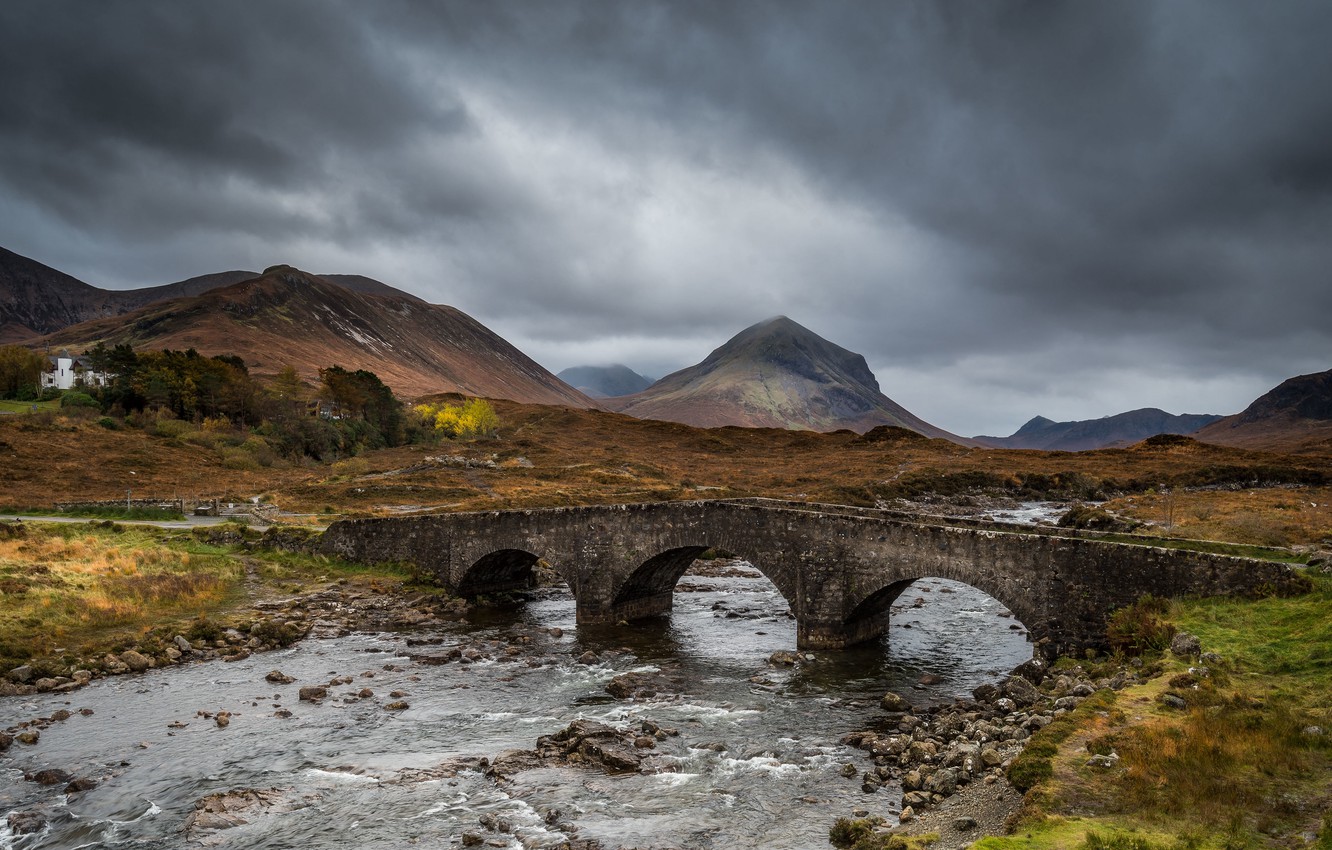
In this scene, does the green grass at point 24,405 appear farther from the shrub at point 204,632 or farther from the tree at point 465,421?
the shrub at point 204,632

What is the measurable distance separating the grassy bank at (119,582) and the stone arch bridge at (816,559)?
4241 mm

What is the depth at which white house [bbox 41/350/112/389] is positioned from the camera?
350 ft

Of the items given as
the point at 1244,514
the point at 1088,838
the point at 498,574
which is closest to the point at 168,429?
the point at 498,574

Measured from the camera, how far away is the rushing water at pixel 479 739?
1518 cm

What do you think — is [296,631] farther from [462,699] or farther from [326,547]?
[326,547]

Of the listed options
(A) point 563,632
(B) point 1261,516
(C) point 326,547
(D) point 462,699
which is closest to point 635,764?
(D) point 462,699

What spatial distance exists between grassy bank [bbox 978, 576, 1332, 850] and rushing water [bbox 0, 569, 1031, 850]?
4.50 metres

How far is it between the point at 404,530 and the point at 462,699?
59.9 ft

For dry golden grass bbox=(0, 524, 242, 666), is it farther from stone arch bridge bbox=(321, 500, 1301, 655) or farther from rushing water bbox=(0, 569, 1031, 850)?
stone arch bridge bbox=(321, 500, 1301, 655)

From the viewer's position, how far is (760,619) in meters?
32.9

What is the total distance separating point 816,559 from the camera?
2689cm

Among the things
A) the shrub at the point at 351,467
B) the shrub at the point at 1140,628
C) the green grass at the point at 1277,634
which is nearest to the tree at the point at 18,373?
the shrub at the point at 351,467

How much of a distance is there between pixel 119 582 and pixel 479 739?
72.3 ft

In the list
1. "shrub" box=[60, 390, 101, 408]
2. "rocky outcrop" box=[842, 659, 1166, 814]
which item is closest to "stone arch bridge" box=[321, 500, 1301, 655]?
"rocky outcrop" box=[842, 659, 1166, 814]
